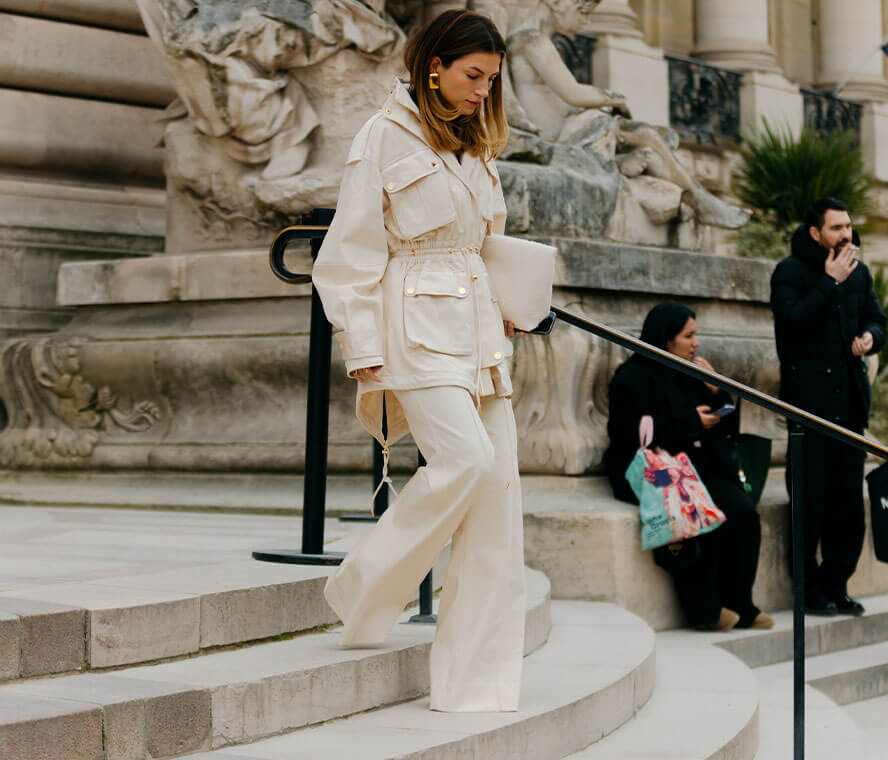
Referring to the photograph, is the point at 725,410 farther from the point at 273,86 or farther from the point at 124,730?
the point at 124,730

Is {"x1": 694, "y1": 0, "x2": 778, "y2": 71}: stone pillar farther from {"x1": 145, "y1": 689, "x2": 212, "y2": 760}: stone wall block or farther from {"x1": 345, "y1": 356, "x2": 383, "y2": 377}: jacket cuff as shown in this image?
{"x1": 145, "y1": 689, "x2": 212, "y2": 760}: stone wall block

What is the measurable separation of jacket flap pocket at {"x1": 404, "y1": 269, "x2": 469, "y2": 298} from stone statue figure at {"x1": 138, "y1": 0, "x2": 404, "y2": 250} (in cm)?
334

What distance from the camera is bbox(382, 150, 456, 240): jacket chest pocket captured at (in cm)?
409

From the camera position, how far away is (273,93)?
24.3 ft

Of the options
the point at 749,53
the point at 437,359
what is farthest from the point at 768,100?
the point at 437,359

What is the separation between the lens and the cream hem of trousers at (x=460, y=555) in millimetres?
3961

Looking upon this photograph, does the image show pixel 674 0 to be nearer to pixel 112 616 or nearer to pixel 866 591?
pixel 866 591

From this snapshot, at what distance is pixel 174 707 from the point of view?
3.55 m

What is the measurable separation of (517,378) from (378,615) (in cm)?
→ 290

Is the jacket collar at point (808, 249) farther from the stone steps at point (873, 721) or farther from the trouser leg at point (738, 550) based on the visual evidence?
the stone steps at point (873, 721)

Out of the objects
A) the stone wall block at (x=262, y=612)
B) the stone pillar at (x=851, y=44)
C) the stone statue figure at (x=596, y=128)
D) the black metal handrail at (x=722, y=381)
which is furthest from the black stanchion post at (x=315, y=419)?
the stone pillar at (x=851, y=44)

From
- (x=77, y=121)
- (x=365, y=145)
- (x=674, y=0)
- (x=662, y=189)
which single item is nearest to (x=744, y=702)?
(x=365, y=145)

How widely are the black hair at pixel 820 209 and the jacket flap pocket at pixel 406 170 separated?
11.6 ft

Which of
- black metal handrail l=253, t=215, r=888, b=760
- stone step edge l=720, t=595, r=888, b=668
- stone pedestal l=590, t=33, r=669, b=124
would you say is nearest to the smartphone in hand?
stone step edge l=720, t=595, r=888, b=668
